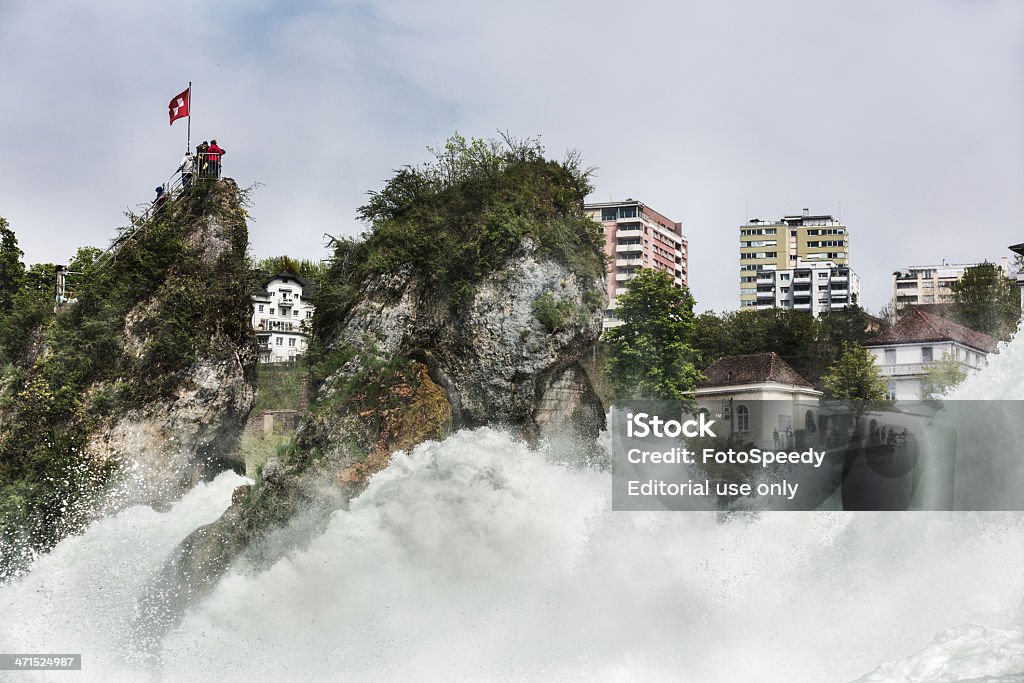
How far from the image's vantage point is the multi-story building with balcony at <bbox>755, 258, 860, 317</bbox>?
44844 mm

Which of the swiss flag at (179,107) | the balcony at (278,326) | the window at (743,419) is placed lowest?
the window at (743,419)

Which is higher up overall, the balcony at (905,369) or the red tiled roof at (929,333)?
the red tiled roof at (929,333)

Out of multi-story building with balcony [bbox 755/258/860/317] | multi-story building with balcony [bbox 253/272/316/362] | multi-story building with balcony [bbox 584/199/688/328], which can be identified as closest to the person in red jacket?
multi-story building with balcony [bbox 253/272/316/362]

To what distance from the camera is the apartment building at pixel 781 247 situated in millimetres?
45344

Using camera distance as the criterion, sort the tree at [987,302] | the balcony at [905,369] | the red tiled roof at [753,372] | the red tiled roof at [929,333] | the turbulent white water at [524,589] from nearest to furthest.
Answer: the turbulent white water at [524,589]
the red tiled roof at [929,333]
the tree at [987,302]
the balcony at [905,369]
the red tiled roof at [753,372]

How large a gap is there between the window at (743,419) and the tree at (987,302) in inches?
131

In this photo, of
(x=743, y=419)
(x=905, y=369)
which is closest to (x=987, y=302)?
(x=905, y=369)

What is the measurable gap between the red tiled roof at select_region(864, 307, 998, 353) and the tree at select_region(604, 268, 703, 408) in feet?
10.4

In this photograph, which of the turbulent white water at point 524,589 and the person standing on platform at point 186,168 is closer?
the turbulent white water at point 524,589

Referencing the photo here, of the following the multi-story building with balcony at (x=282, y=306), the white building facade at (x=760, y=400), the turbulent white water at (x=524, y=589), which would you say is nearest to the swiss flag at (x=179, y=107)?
the turbulent white water at (x=524, y=589)

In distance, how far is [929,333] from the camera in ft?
47.5

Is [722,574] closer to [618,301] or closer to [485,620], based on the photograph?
[485,620]

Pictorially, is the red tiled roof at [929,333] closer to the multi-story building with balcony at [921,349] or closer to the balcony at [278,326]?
the multi-story building with balcony at [921,349]

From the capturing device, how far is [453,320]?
1193 cm
